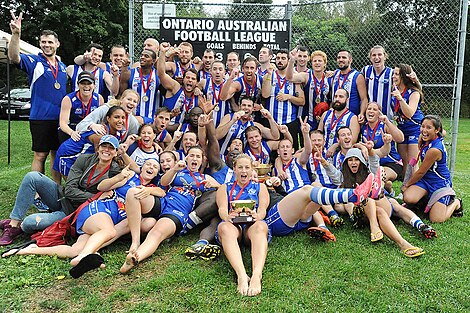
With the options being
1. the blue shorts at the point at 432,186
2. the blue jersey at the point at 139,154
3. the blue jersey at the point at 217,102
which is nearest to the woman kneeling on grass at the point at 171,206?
the blue jersey at the point at 139,154

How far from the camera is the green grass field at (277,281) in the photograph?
3441 millimetres

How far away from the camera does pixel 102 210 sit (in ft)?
14.4

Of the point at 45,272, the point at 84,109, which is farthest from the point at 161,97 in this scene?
the point at 45,272

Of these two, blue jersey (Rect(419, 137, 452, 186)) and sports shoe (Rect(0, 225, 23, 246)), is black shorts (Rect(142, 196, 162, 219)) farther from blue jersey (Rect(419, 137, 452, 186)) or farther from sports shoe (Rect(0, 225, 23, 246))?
blue jersey (Rect(419, 137, 452, 186))

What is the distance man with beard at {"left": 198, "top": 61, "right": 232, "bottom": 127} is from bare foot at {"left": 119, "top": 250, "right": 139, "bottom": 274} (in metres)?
2.88

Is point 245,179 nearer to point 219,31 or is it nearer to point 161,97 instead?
point 161,97

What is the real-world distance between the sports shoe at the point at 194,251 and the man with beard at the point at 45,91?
9.13 ft

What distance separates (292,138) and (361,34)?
278 inches

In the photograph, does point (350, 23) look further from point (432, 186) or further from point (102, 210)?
point (102, 210)

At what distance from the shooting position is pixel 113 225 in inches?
174

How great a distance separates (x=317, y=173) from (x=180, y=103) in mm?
2203

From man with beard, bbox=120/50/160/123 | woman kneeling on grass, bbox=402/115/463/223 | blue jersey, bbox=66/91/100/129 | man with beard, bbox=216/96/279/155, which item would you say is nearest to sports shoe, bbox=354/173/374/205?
woman kneeling on grass, bbox=402/115/463/223

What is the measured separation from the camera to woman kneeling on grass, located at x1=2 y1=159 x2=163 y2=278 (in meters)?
4.19

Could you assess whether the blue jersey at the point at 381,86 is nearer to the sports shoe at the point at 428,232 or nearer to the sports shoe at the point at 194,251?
the sports shoe at the point at 428,232
